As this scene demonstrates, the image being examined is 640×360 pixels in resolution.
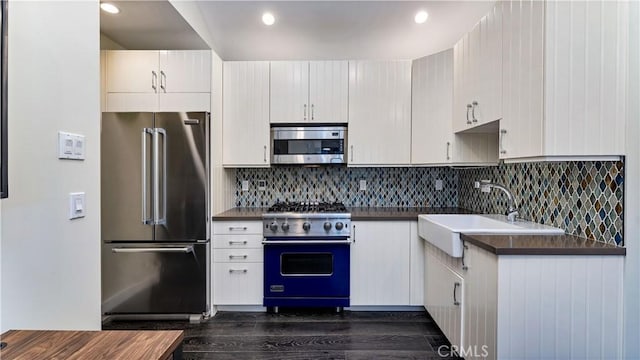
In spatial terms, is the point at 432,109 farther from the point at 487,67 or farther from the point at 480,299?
the point at 480,299

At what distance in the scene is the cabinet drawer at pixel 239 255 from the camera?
2768 millimetres

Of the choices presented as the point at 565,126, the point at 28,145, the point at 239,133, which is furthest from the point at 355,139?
the point at 28,145

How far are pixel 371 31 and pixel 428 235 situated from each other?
2090 millimetres

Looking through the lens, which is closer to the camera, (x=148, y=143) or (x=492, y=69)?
(x=492, y=69)

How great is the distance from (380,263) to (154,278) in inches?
74.6

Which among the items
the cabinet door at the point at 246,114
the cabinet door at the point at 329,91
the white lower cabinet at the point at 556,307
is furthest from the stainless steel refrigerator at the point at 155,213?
the white lower cabinet at the point at 556,307

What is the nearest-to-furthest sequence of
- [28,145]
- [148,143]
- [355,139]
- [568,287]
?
[28,145] < [568,287] < [148,143] < [355,139]

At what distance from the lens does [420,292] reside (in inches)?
A: 108

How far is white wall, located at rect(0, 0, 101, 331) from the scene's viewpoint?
1.08 metres

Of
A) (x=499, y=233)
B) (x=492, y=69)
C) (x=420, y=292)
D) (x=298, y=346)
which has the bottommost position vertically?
(x=298, y=346)

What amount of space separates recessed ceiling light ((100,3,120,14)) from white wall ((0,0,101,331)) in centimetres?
114

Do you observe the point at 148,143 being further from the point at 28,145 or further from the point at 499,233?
the point at 499,233

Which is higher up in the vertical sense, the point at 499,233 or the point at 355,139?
the point at 355,139

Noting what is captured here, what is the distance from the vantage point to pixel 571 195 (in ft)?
6.12
